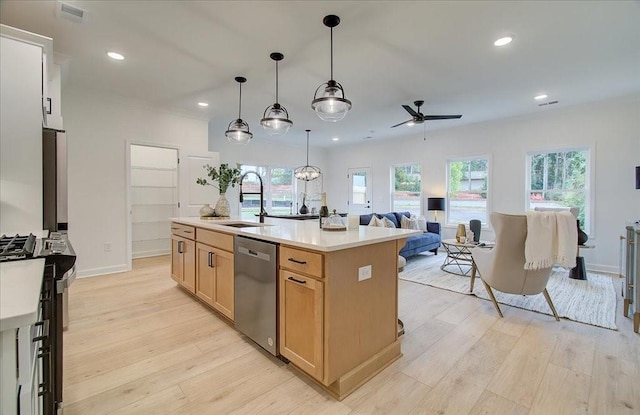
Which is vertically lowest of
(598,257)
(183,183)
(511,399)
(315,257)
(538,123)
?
(511,399)

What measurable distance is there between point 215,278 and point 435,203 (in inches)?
199

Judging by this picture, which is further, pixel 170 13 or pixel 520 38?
pixel 520 38

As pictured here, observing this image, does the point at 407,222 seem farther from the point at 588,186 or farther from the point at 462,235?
the point at 588,186

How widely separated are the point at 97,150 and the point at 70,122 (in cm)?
47

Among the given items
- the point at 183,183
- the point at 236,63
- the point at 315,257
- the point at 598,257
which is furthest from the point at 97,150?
the point at 598,257

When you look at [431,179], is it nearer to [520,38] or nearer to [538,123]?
[538,123]

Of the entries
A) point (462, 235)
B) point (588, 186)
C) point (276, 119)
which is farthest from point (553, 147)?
point (276, 119)

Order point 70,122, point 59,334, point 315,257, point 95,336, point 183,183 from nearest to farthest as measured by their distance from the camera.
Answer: point 59,334 → point 315,257 → point 95,336 → point 70,122 → point 183,183

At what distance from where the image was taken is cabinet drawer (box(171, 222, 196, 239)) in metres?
3.20

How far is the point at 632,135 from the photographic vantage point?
443 cm

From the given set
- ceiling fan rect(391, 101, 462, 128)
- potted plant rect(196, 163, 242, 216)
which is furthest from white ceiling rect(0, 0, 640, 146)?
potted plant rect(196, 163, 242, 216)

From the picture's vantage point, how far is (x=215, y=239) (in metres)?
2.74

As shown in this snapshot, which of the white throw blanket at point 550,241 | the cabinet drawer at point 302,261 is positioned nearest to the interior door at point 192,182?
the cabinet drawer at point 302,261

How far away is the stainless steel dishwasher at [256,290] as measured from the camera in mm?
2037
